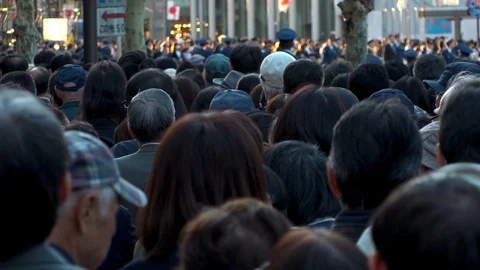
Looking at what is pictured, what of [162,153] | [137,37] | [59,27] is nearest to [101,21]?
[137,37]

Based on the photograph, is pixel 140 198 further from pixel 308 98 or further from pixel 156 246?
pixel 308 98

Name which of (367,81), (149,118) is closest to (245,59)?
(367,81)

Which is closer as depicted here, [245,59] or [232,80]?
[232,80]

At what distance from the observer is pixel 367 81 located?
32.5 ft

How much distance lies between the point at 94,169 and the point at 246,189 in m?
0.89

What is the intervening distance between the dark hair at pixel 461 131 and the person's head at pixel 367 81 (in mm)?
5177

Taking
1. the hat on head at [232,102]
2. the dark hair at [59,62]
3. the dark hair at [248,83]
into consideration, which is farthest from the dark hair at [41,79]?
the dark hair at [59,62]

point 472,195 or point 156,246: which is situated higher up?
point 472,195

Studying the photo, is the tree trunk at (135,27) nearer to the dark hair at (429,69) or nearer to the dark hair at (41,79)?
the dark hair at (429,69)

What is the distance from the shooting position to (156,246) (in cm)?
413

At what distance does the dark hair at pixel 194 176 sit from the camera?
414cm

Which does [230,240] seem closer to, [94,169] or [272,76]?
[94,169]

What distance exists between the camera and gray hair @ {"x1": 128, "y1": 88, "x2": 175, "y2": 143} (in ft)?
21.8

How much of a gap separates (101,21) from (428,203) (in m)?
20.2
